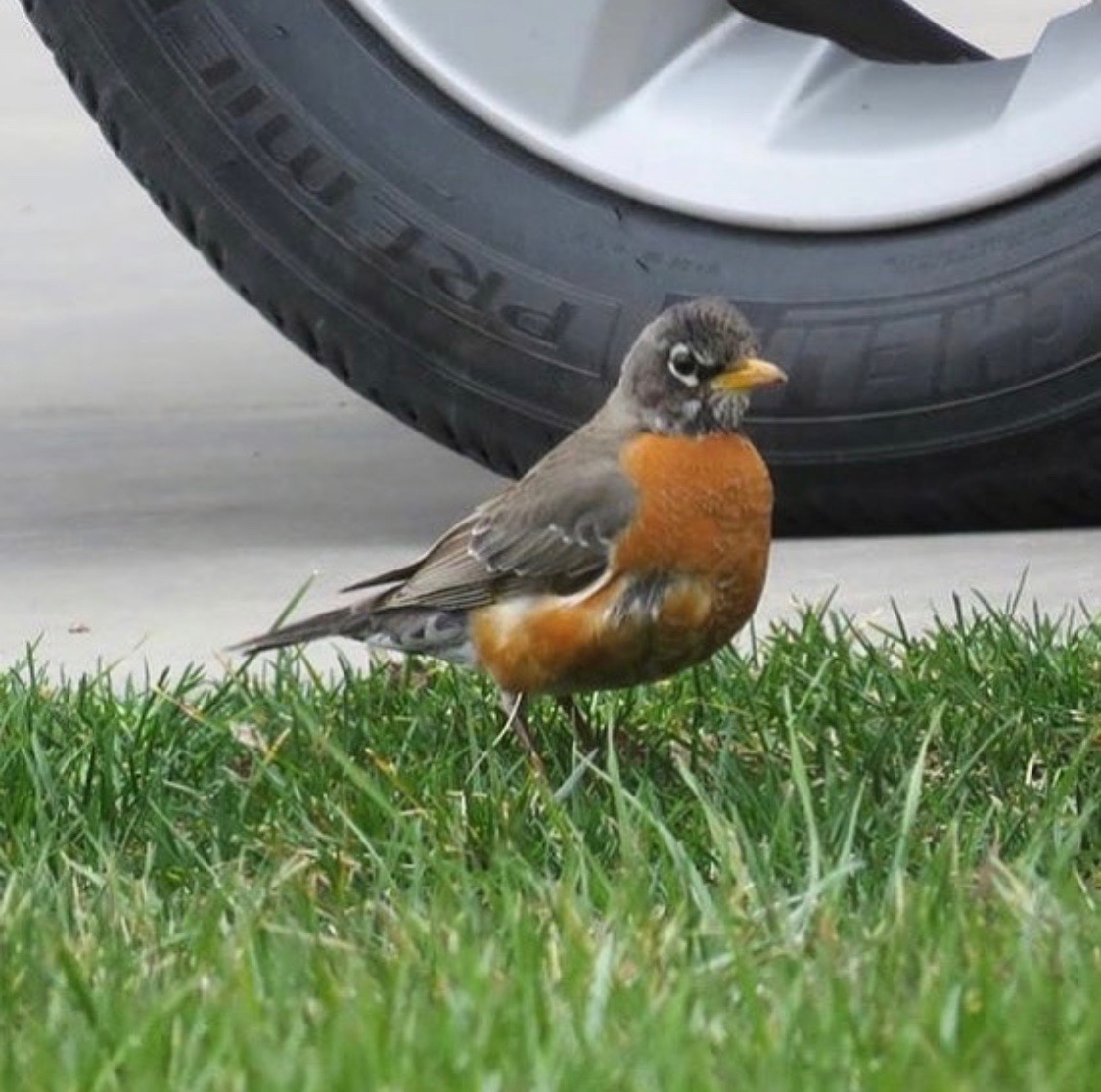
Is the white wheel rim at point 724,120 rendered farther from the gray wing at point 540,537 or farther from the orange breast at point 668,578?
the orange breast at point 668,578

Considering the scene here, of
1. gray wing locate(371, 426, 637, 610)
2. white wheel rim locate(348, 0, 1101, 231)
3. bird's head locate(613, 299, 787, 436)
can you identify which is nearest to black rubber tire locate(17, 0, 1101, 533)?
white wheel rim locate(348, 0, 1101, 231)

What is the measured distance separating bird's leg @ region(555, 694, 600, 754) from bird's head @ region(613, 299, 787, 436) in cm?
37

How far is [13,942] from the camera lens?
3291mm

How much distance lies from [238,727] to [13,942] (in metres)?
1.11

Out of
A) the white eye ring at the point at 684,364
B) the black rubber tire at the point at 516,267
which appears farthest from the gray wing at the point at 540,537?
the black rubber tire at the point at 516,267

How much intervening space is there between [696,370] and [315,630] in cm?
62

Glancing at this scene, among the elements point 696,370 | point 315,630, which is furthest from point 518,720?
point 696,370

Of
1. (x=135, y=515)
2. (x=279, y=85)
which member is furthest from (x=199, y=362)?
(x=279, y=85)

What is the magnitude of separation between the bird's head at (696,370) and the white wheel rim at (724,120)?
0.95 meters

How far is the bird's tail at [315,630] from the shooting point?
15.0 ft

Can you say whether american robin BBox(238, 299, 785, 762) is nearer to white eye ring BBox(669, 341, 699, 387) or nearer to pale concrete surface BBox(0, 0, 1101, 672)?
white eye ring BBox(669, 341, 699, 387)

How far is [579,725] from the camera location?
14.6 feet

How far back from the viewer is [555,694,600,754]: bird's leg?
4.43 m

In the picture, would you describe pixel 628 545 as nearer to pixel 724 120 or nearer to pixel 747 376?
pixel 747 376
